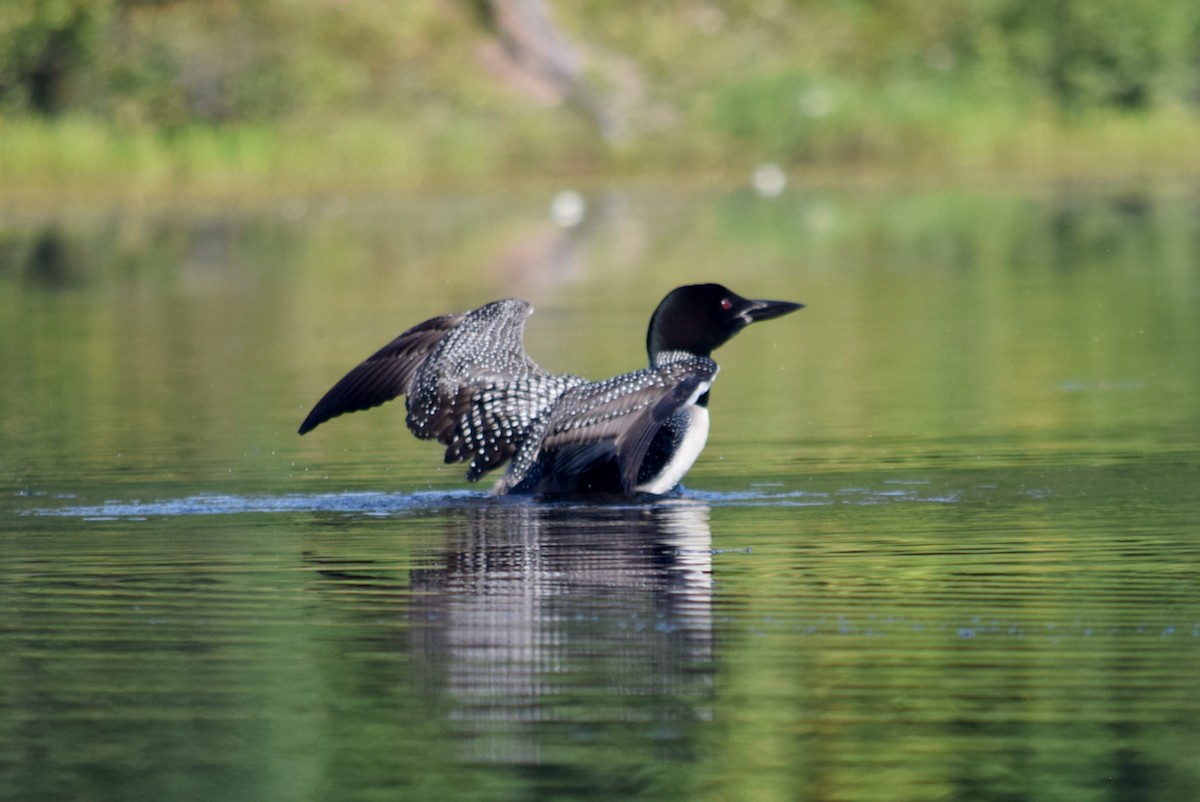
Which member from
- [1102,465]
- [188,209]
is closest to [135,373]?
[1102,465]

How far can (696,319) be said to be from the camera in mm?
8695

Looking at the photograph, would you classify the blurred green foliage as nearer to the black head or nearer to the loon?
the loon

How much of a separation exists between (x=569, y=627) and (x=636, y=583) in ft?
2.06

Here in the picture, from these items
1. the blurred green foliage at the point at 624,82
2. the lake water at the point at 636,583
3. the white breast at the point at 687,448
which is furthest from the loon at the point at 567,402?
the blurred green foliage at the point at 624,82

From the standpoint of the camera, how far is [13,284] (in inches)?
816

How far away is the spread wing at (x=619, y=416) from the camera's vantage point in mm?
7617

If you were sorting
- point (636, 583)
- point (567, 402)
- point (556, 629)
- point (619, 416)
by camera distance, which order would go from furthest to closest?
point (567, 402) → point (619, 416) → point (636, 583) → point (556, 629)

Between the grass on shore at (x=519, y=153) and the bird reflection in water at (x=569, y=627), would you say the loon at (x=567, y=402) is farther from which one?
the grass on shore at (x=519, y=153)

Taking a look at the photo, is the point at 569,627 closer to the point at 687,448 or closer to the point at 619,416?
the point at 619,416

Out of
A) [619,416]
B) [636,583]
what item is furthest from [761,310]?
[636,583]

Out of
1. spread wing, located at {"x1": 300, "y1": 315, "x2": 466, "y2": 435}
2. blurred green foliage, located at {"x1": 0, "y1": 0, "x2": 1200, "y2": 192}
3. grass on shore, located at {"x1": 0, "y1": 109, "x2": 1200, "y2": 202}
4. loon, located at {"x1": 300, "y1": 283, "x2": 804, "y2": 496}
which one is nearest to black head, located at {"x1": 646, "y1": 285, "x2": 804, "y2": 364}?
loon, located at {"x1": 300, "y1": 283, "x2": 804, "y2": 496}

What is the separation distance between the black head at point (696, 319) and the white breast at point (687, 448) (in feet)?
1.85

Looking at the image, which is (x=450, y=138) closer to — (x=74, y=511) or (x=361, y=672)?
(x=74, y=511)

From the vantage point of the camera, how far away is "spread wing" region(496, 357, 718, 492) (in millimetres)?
7617
